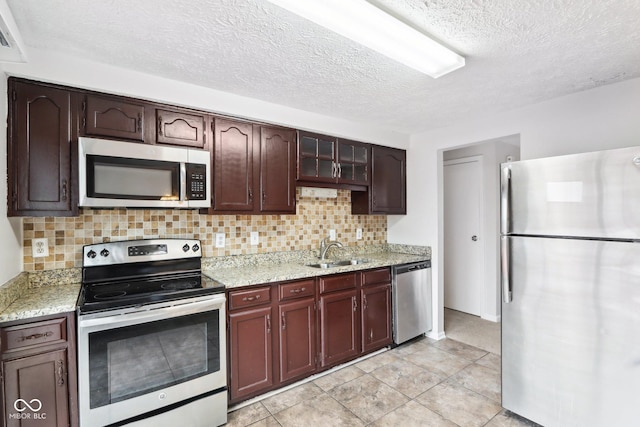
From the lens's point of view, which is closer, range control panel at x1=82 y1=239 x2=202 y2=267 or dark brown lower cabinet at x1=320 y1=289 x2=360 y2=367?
range control panel at x1=82 y1=239 x2=202 y2=267

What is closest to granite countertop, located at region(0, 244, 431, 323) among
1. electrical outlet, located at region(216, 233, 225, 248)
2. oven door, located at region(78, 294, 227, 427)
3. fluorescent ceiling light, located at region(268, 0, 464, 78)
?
electrical outlet, located at region(216, 233, 225, 248)

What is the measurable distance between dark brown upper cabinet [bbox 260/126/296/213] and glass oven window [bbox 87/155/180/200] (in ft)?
2.26

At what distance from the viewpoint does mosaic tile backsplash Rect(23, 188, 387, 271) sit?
6.72 feet

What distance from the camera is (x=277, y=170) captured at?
105 inches

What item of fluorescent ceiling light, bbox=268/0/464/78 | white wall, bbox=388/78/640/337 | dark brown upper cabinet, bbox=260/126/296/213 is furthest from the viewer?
A: dark brown upper cabinet, bbox=260/126/296/213

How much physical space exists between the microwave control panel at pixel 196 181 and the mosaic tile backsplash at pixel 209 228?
349 mm

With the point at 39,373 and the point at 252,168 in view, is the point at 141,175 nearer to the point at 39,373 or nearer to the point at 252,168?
the point at 252,168

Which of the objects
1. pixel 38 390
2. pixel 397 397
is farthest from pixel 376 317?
pixel 38 390

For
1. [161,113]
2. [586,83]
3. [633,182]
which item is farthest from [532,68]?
[161,113]

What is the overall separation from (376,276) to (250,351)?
1.36m

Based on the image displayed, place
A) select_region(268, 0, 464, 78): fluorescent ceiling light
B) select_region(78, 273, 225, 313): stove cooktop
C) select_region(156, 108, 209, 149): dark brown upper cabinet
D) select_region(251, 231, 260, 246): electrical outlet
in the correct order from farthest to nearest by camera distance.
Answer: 1. select_region(251, 231, 260, 246): electrical outlet
2. select_region(156, 108, 209, 149): dark brown upper cabinet
3. select_region(78, 273, 225, 313): stove cooktop
4. select_region(268, 0, 464, 78): fluorescent ceiling light

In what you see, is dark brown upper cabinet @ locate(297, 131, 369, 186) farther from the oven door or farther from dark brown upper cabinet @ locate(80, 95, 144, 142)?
the oven door

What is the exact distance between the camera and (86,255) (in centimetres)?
205

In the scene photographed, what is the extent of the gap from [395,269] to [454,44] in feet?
6.75
